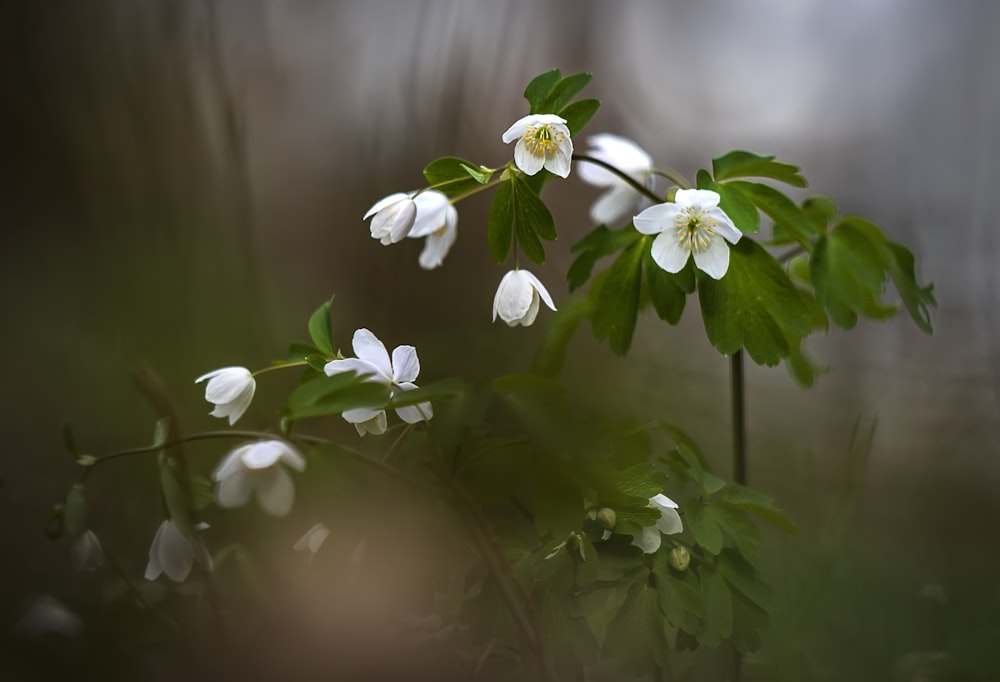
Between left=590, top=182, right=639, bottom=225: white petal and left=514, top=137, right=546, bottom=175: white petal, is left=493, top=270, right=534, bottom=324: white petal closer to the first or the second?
left=514, top=137, right=546, bottom=175: white petal

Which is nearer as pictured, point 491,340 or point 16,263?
point 16,263

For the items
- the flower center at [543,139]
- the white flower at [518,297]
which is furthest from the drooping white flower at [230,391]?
the flower center at [543,139]

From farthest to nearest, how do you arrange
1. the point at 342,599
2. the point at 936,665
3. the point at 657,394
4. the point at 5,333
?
the point at 657,394, the point at 5,333, the point at 936,665, the point at 342,599

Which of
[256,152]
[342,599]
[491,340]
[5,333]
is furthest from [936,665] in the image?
[256,152]

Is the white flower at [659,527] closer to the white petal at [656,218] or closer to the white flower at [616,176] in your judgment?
the white petal at [656,218]

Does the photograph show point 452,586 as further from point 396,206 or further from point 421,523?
point 396,206

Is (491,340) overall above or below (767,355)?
below

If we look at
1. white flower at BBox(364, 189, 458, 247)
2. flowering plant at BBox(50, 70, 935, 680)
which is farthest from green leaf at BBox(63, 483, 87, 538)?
white flower at BBox(364, 189, 458, 247)

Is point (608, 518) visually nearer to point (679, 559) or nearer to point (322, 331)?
point (679, 559)
